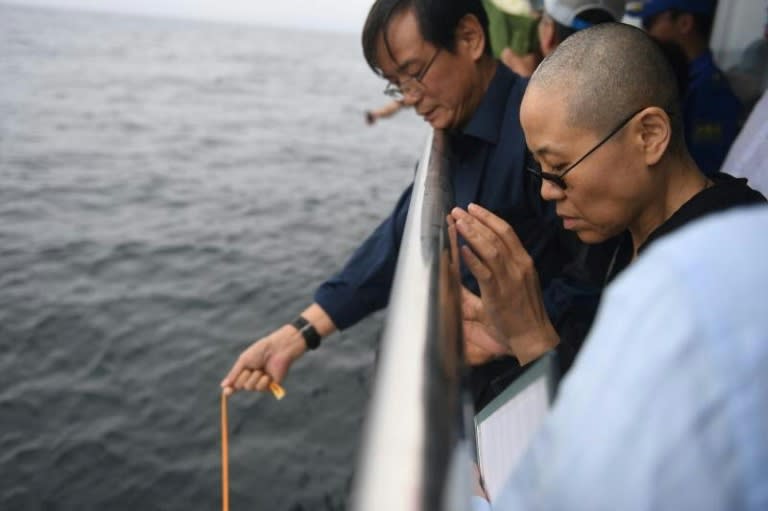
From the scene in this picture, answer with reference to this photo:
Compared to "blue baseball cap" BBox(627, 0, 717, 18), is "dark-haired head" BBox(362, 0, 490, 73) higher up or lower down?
higher up

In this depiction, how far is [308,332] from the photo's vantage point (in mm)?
2439

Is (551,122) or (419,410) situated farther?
(551,122)

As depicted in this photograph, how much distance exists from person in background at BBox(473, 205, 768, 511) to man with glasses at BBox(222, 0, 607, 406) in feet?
4.42

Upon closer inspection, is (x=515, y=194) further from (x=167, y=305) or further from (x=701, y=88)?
(x=167, y=305)

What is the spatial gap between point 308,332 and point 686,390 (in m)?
2.07

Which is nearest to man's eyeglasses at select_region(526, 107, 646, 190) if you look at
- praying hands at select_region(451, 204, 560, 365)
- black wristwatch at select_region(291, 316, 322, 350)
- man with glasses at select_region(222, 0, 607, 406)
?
praying hands at select_region(451, 204, 560, 365)

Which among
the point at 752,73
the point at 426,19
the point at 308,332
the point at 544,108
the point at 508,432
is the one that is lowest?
the point at 308,332

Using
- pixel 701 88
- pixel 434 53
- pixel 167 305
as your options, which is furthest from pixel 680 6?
pixel 167 305

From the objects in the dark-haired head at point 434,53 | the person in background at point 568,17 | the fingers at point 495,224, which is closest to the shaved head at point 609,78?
the fingers at point 495,224

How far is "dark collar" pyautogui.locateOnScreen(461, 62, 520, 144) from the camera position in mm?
2029

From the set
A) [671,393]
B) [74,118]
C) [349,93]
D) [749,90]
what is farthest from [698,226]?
[349,93]

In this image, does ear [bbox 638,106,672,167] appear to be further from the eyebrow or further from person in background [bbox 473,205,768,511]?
person in background [bbox 473,205,768,511]

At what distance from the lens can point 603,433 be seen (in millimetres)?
465

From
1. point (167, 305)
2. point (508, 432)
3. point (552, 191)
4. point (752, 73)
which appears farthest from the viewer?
point (167, 305)
